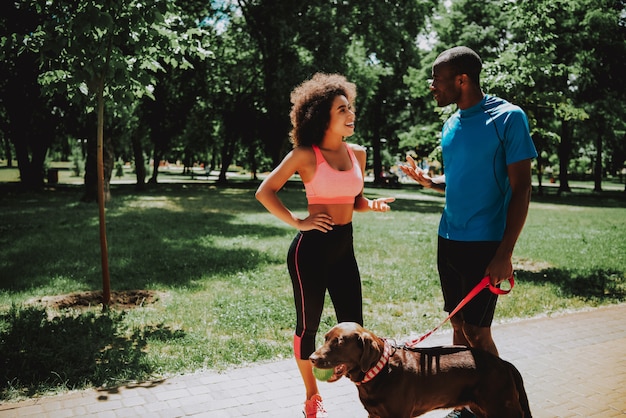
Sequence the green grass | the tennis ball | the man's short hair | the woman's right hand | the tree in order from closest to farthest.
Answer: the tennis ball
the man's short hair
the woman's right hand
the green grass
the tree

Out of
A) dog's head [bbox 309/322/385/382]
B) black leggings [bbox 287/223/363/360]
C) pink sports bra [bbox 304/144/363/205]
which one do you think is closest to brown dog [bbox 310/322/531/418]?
dog's head [bbox 309/322/385/382]

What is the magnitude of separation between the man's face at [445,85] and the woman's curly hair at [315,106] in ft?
2.24

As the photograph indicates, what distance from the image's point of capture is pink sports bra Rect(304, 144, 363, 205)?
326 centimetres

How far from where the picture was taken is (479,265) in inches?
120

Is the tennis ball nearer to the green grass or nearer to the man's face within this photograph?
the man's face

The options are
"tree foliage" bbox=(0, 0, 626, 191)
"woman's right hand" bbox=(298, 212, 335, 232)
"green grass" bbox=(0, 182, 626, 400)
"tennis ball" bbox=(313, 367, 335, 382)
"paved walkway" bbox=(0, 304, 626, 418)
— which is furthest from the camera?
"tree foliage" bbox=(0, 0, 626, 191)

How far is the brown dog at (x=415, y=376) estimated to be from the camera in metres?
2.62

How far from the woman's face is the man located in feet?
2.08

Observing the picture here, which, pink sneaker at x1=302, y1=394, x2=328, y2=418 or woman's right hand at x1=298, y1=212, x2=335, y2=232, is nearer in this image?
woman's right hand at x1=298, y1=212, x2=335, y2=232

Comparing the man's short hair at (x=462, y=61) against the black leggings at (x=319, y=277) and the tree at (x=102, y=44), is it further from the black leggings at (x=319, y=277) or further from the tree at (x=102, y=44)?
the tree at (x=102, y=44)

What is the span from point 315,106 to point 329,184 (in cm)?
58

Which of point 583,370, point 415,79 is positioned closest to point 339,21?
point 415,79

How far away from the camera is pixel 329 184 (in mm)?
3270

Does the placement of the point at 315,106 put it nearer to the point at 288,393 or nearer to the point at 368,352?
the point at 368,352
